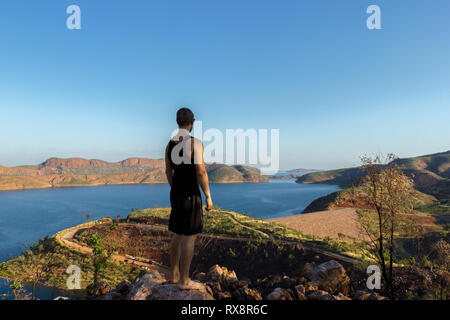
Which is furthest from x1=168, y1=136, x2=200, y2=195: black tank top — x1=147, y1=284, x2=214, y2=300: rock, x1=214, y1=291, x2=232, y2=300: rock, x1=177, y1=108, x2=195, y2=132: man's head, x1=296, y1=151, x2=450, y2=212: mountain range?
x1=296, y1=151, x2=450, y2=212: mountain range

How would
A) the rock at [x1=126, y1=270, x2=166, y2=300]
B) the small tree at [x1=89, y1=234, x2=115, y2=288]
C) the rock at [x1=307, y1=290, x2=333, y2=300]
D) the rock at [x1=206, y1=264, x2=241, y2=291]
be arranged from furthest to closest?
the small tree at [x1=89, y1=234, x2=115, y2=288] < the rock at [x1=206, y1=264, x2=241, y2=291] < the rock at [x1=307, y1=290, x2=333, y2=300] < the rock at [x1=126, y1=270, x2=166, y2=300]

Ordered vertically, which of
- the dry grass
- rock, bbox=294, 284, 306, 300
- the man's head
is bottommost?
the dry grass

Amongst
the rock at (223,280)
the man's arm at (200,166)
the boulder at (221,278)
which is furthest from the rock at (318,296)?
the man's arm at (200,166)

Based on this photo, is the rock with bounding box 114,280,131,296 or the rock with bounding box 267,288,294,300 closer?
the rock with bounding box 267,288,294,300

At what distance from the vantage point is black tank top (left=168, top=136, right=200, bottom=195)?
13.9ft

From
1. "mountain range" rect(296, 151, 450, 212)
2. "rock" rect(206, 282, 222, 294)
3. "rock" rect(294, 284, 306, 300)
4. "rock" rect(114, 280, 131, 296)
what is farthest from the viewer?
"mountain range" rect(296, 151, 450, 212)

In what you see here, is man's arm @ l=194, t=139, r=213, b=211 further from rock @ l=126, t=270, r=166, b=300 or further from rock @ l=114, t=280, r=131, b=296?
rock @ l=114, t=280, r=131, b=296

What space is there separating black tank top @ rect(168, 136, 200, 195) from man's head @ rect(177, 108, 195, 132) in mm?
286

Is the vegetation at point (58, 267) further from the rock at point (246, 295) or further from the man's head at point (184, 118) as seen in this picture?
the man's head at point (184, 118)

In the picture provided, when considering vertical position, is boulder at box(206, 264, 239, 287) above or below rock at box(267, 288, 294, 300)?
below

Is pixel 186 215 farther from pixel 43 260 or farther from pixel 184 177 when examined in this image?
pixel 43 260
